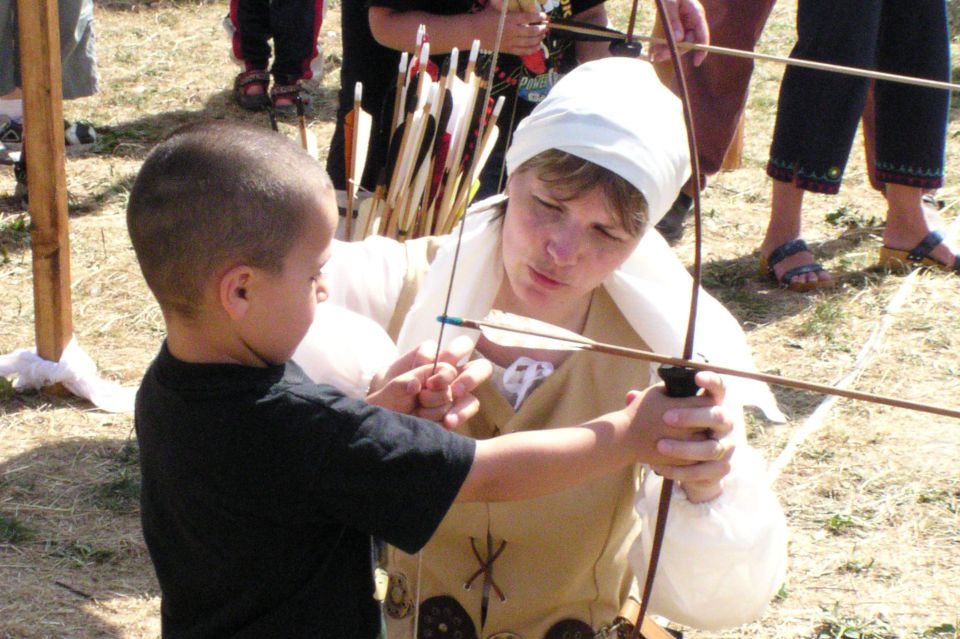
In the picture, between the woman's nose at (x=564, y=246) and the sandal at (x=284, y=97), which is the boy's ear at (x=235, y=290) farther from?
the sandal at (x=284, y=97)

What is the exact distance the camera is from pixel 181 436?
1338 millimetres

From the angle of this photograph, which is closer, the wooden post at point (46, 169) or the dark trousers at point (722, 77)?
the wooden post at point (46, 169)

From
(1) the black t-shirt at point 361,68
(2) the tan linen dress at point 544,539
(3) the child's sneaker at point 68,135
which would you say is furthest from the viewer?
(3) the child's sneaker at point 68,135

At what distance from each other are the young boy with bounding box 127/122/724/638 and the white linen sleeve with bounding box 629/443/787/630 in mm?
294

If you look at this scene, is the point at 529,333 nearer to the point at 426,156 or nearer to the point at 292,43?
the point at 426,156

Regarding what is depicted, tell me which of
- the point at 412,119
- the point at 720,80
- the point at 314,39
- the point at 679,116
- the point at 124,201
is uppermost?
the point at 679,116

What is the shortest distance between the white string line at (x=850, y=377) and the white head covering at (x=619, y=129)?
4.49ft

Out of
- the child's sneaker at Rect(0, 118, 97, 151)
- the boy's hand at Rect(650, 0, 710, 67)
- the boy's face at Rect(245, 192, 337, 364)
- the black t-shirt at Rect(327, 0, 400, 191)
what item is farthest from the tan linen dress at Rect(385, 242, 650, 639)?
the child's sneaker at Rect(0, 118, 97, 151)

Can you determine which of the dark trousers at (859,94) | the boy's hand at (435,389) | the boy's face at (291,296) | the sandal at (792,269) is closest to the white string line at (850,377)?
the sandal at (792,269)

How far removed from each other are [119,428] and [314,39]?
3.33m

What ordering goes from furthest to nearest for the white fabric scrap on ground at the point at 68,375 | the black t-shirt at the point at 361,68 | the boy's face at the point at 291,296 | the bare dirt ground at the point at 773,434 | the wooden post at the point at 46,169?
the black t-shirt at the point at 361,68 → the white fabric scrap on ground at the point at 68,375 → the wooden post at the point at 46,169 → the bare dirt ground at the point at 773,434 → the boy's face at the point at 291,296

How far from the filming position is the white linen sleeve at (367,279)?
189 centimetres

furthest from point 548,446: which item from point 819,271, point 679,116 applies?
point 819,271

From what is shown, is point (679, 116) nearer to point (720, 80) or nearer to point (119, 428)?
point (119, 428)
